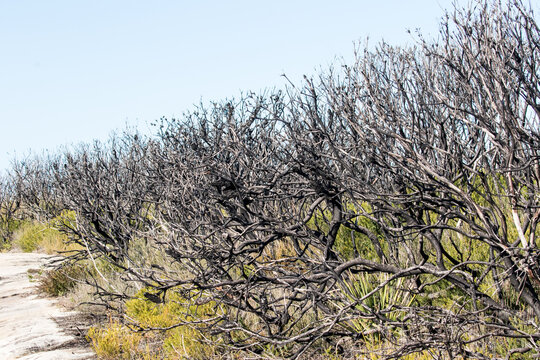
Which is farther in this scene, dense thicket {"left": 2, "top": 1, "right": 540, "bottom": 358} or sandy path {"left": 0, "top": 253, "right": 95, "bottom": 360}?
sandy path {"left": 0, "top": 253, "right": 95, "bottom": 360}

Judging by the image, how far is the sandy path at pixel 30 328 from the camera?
6.32 m

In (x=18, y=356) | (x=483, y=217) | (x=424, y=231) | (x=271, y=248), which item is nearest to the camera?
(x=483, y=217)

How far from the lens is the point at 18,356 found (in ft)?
20.5

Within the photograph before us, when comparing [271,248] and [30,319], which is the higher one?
[271,248]

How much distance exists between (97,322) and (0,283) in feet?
16.4

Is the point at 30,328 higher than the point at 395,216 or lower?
lower

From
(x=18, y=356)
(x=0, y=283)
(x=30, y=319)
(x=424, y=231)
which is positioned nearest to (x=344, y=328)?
(x=424, y=231)

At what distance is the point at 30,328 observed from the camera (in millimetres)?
7480

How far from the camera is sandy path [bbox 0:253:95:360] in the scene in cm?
632

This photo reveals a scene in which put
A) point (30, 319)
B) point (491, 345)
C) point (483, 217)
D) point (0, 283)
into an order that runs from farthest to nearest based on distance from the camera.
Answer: point (0, 283), point (30, 319), point (491, 345), point (483, 217)

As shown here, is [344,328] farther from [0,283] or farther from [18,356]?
[0,283]

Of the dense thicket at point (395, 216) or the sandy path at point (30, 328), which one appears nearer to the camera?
the dense thicket at point (395, 216)

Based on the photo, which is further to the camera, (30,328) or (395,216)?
(30,328)

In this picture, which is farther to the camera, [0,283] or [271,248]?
[0,283]
